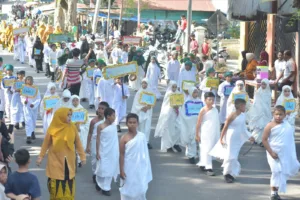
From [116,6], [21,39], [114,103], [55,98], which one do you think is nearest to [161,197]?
[55,98]

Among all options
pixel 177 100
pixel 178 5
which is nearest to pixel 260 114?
pixel 177 100

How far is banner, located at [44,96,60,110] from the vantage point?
562 inches

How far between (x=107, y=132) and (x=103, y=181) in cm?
84

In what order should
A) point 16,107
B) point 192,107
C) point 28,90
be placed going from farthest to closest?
point 16,107 < point 28,90 < point 192,107

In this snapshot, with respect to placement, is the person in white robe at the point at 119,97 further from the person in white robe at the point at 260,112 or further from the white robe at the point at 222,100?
the person in white robe at the point at 260,112

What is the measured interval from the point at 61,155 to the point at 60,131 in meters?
0.31

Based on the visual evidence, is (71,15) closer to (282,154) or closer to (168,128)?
(168,128)

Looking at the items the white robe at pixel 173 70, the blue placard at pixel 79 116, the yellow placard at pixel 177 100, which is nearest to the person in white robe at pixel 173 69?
the white robe at pixel 173 70

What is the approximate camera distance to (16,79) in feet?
53.9

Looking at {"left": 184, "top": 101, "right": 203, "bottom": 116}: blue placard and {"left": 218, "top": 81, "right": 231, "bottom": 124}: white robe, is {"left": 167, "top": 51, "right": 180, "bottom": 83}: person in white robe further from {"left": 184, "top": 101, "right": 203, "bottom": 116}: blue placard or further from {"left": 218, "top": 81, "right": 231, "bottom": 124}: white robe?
{"left": 184, "top": 101, "right": 203, "bottom": 116}: blue placard

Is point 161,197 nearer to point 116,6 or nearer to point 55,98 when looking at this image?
point 55,98

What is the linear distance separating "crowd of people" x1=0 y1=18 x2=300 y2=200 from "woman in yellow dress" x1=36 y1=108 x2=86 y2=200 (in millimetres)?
13

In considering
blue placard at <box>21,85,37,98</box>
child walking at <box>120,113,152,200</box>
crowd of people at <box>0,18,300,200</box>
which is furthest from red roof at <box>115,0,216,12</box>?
child walking at <box>120,113,152,200</box>

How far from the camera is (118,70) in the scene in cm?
1555
